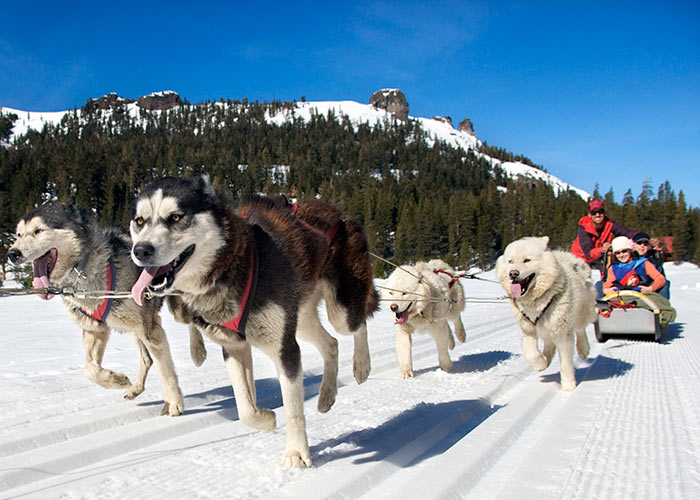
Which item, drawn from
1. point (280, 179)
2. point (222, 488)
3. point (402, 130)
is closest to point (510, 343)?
point (222, 488)

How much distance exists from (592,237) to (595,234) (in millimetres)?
72

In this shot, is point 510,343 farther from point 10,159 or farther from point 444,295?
point 10,159

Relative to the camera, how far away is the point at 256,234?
9.75 feet

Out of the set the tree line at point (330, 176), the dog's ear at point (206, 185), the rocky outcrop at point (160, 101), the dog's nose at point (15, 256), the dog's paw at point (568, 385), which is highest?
the rocky outcrop at point (160, 101)

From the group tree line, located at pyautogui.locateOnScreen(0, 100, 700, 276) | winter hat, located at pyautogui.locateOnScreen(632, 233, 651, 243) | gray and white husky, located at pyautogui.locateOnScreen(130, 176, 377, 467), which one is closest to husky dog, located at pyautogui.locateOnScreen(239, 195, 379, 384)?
gray and white husky, located at pyautogui.locateOnScreen(130, 176, 377, 467)

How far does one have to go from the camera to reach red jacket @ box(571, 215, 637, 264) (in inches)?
287

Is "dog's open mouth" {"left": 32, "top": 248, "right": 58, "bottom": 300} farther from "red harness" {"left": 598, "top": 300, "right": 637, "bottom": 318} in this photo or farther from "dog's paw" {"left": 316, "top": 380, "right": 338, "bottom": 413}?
"red harness" {"left": 598, "top": 300, "right": 637, "bottom": 318}

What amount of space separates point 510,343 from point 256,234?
5.85m

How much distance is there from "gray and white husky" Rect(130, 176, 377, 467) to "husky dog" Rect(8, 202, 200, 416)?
133 cm

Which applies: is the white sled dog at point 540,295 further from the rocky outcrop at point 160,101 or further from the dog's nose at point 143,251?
the rocky outcrop at point 160,101

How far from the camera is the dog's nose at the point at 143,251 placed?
2240 mm

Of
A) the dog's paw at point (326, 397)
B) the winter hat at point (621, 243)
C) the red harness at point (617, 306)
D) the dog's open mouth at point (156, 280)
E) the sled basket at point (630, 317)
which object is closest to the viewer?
the dog's open mouth at point (156, 280)

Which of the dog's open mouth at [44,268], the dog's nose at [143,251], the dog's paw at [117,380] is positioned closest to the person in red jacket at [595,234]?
the dog's paw at [117,380]

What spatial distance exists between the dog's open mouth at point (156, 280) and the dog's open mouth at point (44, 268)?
7.25 feet
